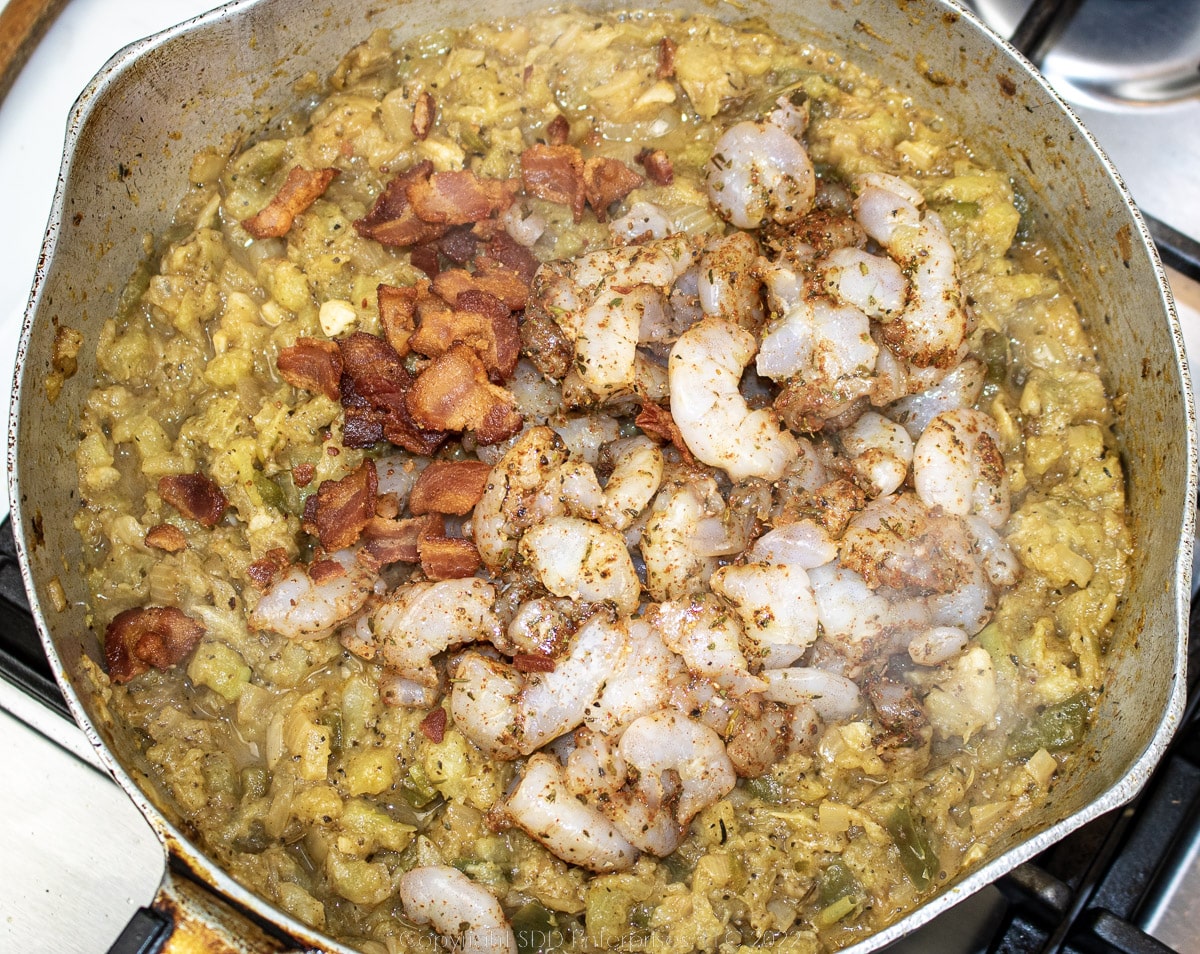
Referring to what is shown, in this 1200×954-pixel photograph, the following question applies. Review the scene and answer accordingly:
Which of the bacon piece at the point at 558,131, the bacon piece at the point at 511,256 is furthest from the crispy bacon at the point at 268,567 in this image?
the bacon piece at the point at 558,131

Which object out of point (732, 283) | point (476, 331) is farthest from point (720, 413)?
point (476, 331)

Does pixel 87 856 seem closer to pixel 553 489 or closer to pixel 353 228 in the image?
pixel 553 489

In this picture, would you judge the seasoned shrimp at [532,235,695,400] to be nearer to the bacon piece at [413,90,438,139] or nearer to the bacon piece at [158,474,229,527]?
the bacon piece at [413,90,438,139]

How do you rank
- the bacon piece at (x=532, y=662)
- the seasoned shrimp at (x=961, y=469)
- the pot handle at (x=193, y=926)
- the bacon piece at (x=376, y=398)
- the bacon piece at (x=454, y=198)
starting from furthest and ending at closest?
the bacon piece at (x=454, y=198) → the bacon piece at (x=376, y=398) → the seasoned shrimp at (x=961, y=469) → the bacon piece at (x=532, y=662) → the pot handle at (x=193, y=926)

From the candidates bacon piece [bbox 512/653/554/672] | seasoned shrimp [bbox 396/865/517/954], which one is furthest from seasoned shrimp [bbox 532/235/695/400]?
seasoned shrimp [bbox 396/865/517/954]

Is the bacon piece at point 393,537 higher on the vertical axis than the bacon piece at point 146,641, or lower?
higher

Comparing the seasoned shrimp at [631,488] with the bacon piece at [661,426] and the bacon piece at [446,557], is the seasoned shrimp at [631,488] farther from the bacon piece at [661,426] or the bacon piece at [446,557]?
the bacon piece at [446,557]

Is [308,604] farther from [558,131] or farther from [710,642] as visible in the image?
[558,131]
